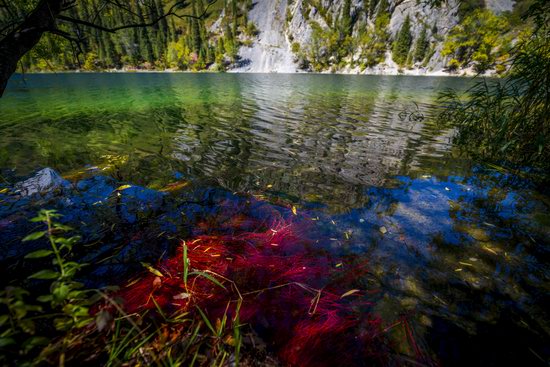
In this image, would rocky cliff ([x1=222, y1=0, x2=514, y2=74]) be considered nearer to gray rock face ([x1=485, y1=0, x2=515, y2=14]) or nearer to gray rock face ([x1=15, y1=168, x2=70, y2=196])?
gray rock face ([x1=485, y1=0, x2=515, y2=14])

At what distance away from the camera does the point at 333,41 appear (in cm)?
13325

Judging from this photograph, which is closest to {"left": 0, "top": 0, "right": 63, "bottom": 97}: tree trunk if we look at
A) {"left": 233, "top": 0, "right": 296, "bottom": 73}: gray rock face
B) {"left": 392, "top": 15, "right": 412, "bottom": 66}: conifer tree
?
{"left": 233, "top": 0, "right": 296, "bottom": 73}: gray rock face

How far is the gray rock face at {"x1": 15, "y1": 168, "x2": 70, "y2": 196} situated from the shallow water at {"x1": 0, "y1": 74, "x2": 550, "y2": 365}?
512mm

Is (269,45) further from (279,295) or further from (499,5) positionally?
(279,295)

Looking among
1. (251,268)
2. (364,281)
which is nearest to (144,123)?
(251,268)

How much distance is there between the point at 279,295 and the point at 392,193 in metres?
4.53

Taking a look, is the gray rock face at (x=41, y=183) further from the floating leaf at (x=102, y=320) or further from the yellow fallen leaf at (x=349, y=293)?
the yellow fallen leaf at (x=349, y=293)

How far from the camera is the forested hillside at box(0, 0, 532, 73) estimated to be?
11062 cm

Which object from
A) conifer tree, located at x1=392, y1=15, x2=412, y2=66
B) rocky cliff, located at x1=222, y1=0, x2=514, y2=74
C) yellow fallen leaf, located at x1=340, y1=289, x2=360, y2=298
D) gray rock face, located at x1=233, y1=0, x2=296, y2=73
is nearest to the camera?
yellow fallen leaf, located at x1=340, y1=289, x2=360, y2=298

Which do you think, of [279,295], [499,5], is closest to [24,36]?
[279,295]

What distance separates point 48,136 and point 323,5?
175220 mm

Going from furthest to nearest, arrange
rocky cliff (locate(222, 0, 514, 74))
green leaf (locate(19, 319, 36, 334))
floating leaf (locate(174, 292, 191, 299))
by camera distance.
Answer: rocky cliff (locate(222, 0, 514, 74)) < floating leaf (locate(174, 292, 191, 299)) < green leaf (locate(19, 319, 36, 334))

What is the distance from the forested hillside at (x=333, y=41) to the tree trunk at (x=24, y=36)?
5468 inches

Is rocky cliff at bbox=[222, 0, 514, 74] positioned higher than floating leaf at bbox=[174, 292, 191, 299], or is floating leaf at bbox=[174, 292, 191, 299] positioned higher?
rocky cliff at bbox=[222, 0, 514, 74]
